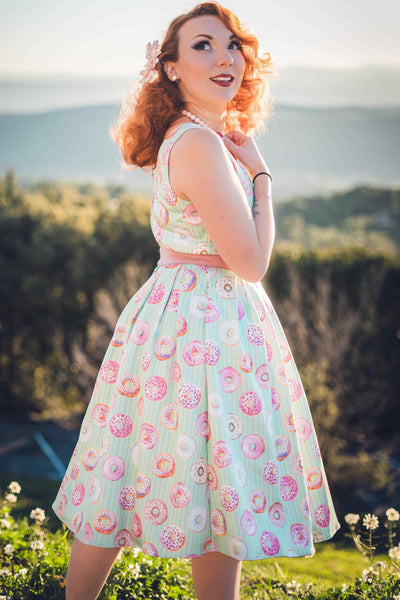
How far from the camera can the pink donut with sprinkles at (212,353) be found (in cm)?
159

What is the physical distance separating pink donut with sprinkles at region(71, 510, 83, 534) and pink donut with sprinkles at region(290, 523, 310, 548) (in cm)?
60

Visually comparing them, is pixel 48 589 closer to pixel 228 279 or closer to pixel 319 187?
pixel 228 279

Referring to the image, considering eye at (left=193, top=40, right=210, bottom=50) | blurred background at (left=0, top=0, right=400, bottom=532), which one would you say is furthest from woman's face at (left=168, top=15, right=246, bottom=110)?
blurred background at (left=0, top=0, right=400, bottom=532)

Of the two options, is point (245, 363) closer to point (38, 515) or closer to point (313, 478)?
point (313, 478)

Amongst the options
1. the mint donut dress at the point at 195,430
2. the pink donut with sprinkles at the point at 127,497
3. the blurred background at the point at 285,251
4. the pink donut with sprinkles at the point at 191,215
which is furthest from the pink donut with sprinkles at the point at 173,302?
the blurred background at the point at 285,251

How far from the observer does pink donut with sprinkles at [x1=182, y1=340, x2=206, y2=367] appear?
160 centimetres

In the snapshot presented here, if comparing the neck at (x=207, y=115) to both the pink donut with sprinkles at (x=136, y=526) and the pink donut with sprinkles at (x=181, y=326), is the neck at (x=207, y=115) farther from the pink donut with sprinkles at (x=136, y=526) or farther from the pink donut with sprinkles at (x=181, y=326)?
the pink donut with sprinkles at (x=136, y=526)

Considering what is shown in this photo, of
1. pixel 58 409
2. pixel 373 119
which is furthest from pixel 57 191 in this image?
pixel 373 119

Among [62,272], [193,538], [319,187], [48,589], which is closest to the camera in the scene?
[193,538]

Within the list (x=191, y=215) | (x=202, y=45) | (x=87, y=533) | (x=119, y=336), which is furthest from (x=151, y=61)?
(x=87, y=533)

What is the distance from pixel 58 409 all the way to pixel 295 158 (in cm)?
507

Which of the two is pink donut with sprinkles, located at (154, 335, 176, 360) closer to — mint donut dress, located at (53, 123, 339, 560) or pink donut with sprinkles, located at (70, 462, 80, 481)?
mint donut dress, located at (53, 123, 339, 560)

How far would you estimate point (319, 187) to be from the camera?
29.7ft

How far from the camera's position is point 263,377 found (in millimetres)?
1645
